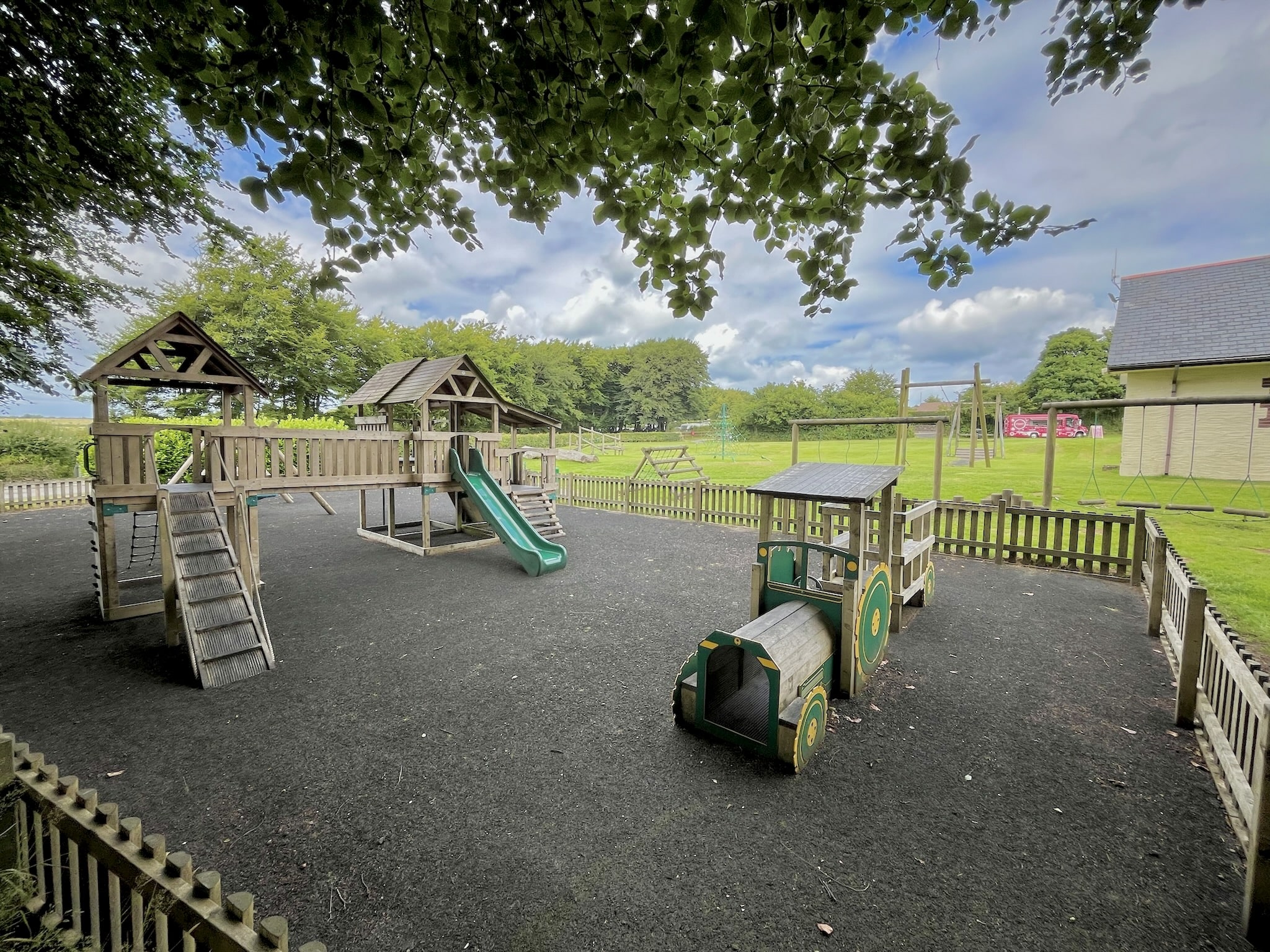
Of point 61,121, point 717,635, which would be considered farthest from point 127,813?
point 61,121

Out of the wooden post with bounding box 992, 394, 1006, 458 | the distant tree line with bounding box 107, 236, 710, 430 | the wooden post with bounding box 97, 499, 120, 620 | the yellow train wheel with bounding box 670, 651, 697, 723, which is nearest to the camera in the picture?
the yellow train wheel with bounding box 670, 651, 697, 723

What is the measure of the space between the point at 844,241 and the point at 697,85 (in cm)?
120

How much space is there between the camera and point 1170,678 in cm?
456

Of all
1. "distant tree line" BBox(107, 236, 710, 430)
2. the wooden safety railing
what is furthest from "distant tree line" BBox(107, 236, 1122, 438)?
the wooden safety railing

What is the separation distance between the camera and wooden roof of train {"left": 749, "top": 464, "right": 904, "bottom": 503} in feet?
14.2

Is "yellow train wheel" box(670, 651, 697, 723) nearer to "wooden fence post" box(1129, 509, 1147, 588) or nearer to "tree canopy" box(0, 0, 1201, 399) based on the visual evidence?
"tree canopy" box(0, 0, 1201, 399)

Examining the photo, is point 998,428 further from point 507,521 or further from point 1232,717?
point 1232,717

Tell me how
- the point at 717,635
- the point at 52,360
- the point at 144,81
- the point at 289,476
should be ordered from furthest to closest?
the point at 52,360 < the point at 289,476 < the point at 144,81 < the point at 717,635

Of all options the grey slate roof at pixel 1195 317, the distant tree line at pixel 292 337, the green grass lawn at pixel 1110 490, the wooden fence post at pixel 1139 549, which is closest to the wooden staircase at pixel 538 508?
the green grass lawn at pixel 1110 490

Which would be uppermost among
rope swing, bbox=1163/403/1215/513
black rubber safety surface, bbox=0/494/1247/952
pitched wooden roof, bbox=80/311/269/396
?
pitched wooden roof, bbox=80/311/269/396

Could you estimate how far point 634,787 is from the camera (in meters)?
3.25

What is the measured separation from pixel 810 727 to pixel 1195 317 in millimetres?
20621

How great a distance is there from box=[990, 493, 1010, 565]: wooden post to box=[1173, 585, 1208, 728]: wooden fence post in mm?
5007

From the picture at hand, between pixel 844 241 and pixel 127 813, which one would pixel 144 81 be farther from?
pixel 844 241
